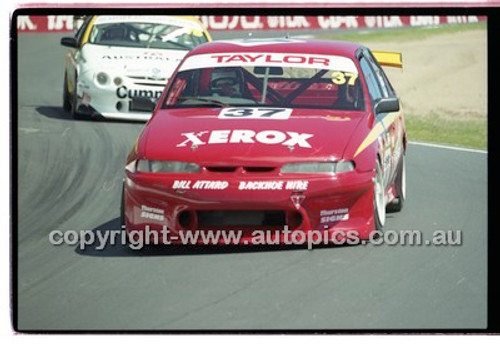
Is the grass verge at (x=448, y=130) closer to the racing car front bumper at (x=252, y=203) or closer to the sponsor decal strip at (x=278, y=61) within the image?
the sponsor decal strip at (x=278, y=61)

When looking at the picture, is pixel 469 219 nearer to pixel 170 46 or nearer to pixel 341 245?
pixel 341 245

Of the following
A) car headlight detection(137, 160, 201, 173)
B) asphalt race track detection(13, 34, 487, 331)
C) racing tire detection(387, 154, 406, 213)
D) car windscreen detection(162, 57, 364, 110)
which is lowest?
asphalt race track detection(13, 34, 487, 331)

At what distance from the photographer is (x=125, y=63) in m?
14.0

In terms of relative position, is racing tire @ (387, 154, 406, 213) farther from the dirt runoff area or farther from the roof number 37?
the dirt runoff area

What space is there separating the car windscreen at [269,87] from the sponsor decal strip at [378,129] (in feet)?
0.67

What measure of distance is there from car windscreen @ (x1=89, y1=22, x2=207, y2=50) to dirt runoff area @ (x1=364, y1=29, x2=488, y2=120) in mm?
3803

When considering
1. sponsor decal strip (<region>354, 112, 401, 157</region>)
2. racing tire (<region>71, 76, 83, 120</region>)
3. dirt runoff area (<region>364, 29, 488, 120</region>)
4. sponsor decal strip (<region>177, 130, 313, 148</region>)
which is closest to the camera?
sponsor decal strip (<region>177, 130, 313, 148</region>)

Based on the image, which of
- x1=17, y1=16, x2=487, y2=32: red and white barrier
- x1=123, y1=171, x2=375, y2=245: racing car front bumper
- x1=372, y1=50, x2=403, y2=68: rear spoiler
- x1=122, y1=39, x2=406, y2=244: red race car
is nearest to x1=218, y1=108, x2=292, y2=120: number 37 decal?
x1=122, y1=39, x2=406, y2=244: red race car

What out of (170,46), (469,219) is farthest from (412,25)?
(469,219)

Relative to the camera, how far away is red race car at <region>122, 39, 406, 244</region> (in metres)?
7.36

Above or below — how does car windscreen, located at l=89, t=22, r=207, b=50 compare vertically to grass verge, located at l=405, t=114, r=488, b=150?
above

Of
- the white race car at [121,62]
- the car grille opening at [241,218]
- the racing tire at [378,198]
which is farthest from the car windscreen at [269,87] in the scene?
the white race car at [121,62]

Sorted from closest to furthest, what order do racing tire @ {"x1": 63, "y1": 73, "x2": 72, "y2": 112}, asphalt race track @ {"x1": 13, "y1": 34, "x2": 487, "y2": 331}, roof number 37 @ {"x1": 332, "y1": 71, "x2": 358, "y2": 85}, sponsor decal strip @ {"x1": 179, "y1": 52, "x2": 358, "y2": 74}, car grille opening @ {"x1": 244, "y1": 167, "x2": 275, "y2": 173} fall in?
asphalt race track @ {"x1": 13, "y1": 34, "x2": 487, "y2": 331}
car grille opening @ {"x1": 244, "y1": 167, "x2": 275, "y2": 173}
roof number 37 @ {"x1": 332, "y1": 71, "x2": 358, "y2": 85}
sponsor decal strip @ {"x1": 179, "y1": 52, "x2": 358, "y2": 74}
racing tire @ {"x1": 63, "y1": 73, "x2": 72, "y2": 112}
